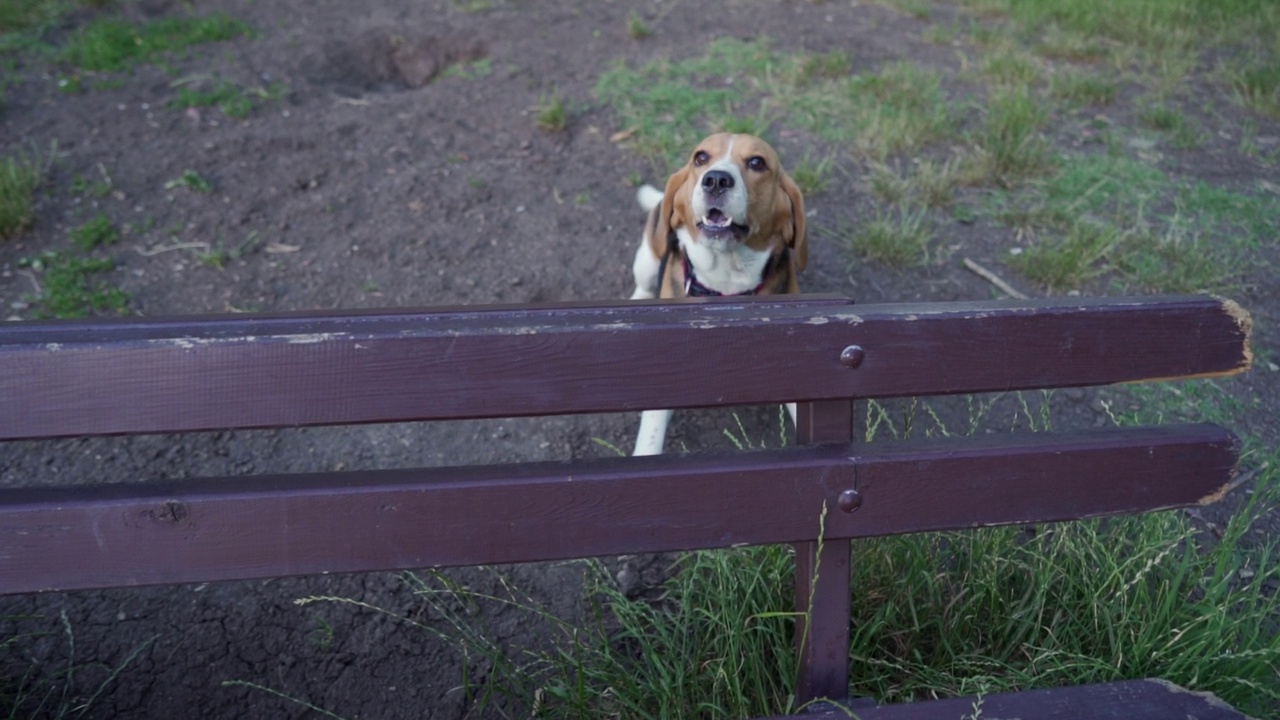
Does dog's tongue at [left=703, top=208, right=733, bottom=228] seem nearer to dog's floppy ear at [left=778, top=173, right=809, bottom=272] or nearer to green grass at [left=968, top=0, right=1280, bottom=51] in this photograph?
dog's floppy ear at [left=778, top=173, right=809, bottom=272]

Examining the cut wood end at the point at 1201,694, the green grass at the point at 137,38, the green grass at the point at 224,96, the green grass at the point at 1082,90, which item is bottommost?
the cut wood end at the point at 1201,694

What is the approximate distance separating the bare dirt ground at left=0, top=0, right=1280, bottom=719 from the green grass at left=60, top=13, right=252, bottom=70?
147 millimetres

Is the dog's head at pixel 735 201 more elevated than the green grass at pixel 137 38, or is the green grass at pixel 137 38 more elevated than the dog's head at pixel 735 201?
the green grass at pixel 137 38

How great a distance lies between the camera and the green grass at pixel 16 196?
4.23 metres

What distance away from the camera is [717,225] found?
3.41m

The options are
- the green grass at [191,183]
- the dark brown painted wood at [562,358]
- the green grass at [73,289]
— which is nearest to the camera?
the dark brown painted wood at [562,358]

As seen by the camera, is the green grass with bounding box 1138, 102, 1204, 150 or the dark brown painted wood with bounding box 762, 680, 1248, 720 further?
the green grass with bounding box 1138, 102, 1204, 150

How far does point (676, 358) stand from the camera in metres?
1.72

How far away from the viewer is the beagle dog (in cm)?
336

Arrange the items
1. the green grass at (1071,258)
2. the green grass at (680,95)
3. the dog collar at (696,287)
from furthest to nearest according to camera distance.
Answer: the green grass at (680,95) → the green grass at (1071,258) → the dog collar at (696,287)

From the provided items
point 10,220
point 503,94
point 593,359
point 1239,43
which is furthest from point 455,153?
point 1239,43

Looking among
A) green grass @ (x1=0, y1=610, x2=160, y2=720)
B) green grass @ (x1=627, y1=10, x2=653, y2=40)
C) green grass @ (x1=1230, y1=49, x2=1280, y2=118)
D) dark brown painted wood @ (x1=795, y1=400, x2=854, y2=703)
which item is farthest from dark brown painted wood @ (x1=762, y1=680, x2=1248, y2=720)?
green grass @ (x1=627, y1=10, x2=653, y2=40)

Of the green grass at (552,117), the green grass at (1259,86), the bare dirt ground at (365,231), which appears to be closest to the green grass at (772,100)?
the bare dirt ground at (365,231)

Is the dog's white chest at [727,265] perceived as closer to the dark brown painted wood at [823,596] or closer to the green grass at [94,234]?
the dark brown painted wood at [823,596]
